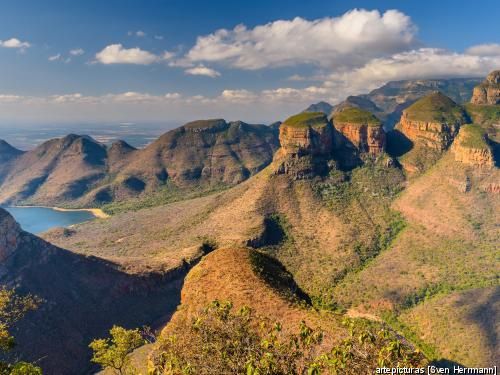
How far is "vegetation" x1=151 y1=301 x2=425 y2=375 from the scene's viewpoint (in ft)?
80.3

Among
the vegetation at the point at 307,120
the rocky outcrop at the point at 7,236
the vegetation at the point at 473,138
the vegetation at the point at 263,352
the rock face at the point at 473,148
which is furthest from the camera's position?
the vegetation at the point at 307,120

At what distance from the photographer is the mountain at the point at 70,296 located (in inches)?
2891

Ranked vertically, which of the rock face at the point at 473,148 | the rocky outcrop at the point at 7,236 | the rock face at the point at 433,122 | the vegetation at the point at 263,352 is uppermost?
the rock face at the point at 433,122

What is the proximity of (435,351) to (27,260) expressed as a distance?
8750 centimetres

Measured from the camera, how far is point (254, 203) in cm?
14250

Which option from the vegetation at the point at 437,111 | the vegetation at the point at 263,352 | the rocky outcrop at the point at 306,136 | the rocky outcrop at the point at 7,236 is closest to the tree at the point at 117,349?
the vegetation at the point at 263,352

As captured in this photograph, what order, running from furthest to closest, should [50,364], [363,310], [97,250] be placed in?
[97,250]
[363,310]
[50,364]

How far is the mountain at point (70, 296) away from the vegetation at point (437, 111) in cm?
12999

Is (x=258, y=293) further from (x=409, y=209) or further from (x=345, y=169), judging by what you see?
(x=345, y=169)

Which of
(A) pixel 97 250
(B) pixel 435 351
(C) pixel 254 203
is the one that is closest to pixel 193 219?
(C) pixel 254 203

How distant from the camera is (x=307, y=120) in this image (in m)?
164

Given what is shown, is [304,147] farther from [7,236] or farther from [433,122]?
[7,236]

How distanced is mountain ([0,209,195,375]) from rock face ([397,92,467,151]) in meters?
123

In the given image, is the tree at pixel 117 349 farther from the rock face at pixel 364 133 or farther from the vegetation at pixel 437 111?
the vegetation at pixel 437 111
